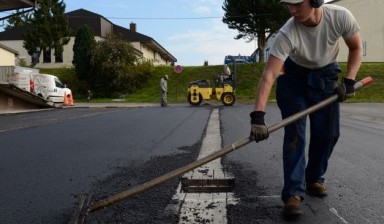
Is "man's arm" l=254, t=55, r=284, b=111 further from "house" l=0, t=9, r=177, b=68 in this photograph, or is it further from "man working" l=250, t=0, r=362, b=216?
"house" l=0, t=9, r=177, b=68

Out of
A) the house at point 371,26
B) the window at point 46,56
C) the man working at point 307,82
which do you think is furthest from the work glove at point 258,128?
the window at point 46,56

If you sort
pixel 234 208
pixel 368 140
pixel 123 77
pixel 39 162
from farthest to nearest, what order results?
1. pixel 123 77
2. pixel 368 140
3. pixel 39 162
4. pixel 234 208

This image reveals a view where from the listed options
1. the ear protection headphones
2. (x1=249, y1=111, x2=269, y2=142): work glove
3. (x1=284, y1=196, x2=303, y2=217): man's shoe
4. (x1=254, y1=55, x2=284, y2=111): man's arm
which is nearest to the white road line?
(x1=284, y1=196, x2=303, y2=217): man's shoe

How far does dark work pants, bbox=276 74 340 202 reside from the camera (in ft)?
11.3

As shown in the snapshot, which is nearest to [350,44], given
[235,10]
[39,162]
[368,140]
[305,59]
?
[305,59]

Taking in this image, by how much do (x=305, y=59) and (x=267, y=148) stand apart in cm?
315

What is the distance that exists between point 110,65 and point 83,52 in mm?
2896

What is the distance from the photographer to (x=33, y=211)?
346cm

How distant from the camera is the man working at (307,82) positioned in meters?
3.23

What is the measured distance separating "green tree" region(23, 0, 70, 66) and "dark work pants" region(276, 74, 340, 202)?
42256mm

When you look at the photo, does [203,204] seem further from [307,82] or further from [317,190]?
[307,82]

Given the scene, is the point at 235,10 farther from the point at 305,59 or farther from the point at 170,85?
the point at 305,59

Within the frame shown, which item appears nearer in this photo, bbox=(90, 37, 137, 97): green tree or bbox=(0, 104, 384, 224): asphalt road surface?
bbox=(0, 104, 384, 224): asphalt road surface

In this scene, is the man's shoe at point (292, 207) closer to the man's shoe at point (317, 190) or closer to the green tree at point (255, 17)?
the man's shoe at point (317, 190)
